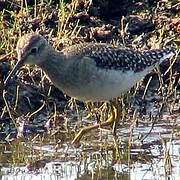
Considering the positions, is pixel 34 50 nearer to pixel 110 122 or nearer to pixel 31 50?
pixel 31 50

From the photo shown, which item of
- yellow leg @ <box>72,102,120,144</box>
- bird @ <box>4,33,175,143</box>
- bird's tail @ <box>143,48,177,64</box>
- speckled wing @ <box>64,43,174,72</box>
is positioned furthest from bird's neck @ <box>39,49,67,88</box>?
bird's tail @ <box>143,48,177,64</box>

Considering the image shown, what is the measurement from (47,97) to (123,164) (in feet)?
5.27

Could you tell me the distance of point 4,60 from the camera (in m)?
9.45

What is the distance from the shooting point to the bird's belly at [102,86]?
792 cm

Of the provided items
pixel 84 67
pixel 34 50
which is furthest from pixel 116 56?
pixel 34 50

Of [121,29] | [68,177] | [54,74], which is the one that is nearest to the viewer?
[68,177]

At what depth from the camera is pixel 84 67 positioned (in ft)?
26.2

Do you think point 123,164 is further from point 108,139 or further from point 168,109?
point 168,109

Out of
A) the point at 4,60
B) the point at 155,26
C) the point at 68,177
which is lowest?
the point at 68,177

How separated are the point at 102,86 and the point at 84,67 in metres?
0.23

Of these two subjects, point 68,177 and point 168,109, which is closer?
point 68,177

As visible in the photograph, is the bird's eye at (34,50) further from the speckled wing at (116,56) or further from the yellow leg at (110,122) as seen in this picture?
the yellow leg at (110,122)

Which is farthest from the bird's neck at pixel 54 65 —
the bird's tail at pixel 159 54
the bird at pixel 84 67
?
the bird's tail at pixel 159 54

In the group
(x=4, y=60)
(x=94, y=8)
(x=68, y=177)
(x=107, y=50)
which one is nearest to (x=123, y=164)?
(x=68, y=177)
